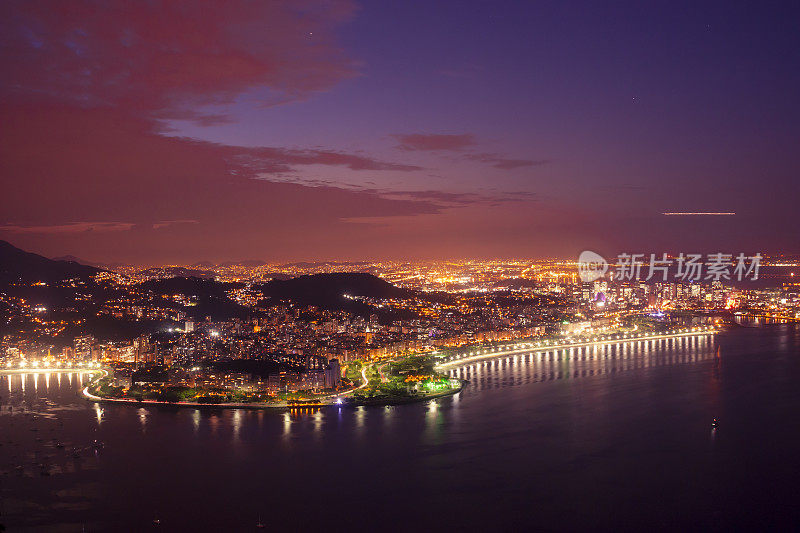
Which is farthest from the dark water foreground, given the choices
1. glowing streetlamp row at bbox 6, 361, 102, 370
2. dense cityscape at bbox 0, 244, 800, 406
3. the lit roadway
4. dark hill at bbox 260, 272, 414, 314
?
dark hill at bbox 260, 272, 414, 314

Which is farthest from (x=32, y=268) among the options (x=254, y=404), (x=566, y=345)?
(x=566, y=345)

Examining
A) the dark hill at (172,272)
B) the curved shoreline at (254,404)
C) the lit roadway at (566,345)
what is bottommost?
the curved shoreline at (254,404)

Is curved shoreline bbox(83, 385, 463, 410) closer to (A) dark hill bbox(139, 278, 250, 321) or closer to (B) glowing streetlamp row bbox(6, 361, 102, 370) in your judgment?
(B) glowing streetlamp row bbox(6, 361, 102, 370)

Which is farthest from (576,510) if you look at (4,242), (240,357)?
(4,242)

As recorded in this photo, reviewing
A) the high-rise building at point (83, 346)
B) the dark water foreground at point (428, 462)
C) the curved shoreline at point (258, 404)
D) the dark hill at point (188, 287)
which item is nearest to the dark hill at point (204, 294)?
the dark hill at point (188, 287)

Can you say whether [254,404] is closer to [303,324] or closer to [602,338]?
[303,324]

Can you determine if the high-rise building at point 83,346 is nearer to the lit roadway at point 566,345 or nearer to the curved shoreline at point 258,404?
the curved shoreline at point 258,404
